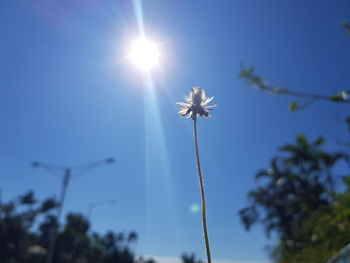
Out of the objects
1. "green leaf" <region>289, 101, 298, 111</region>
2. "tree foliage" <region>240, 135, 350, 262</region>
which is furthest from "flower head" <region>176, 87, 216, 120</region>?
"tree foliage" <region>240, 135, 350, 262</region>

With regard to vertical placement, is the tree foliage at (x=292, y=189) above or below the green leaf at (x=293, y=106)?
above

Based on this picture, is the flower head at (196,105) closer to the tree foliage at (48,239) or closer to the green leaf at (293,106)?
the green leaf at (293,106)

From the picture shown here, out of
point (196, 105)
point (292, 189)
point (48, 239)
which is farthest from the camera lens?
point (48, 239)

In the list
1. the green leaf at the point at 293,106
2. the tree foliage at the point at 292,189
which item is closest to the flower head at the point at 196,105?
the green leaf at the point at 293,106

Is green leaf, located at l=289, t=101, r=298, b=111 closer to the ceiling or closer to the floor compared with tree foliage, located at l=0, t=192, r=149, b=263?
closer to the floor

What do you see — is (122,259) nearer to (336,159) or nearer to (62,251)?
(62,251)

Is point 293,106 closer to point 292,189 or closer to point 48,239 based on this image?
point 292,189

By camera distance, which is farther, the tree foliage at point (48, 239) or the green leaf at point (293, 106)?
the tree foliage at point (48, 239)

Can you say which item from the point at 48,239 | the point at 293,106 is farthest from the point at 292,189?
the point at 48,239

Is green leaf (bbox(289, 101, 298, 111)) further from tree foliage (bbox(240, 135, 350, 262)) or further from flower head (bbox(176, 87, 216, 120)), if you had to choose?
tree foliage (bbox(240, 135, 350, 262))

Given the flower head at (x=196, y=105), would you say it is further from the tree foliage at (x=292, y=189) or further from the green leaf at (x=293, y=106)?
the tree foliage at (x=292, y=189)

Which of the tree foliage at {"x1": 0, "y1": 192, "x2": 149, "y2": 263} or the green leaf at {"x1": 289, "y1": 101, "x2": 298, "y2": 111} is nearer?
the green leaf at {"x1": 289, "y1": 101, "x2": 298, "y2": 111}
